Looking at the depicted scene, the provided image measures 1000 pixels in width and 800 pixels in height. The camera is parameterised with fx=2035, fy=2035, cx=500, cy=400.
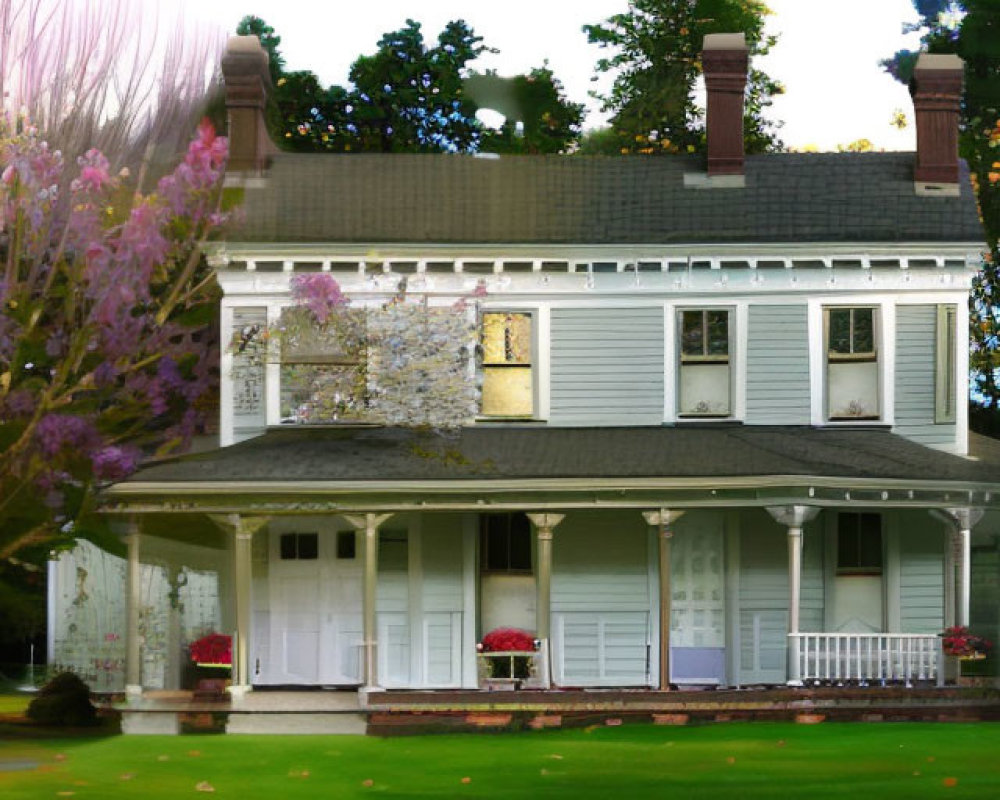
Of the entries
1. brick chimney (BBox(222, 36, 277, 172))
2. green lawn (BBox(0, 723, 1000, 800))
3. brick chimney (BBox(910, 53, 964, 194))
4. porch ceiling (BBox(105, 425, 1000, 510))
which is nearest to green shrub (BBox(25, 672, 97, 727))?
green lawn (BBox(0, 723, 1000, 800))

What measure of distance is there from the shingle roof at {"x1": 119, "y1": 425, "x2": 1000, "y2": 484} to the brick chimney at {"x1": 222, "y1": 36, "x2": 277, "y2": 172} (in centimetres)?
431

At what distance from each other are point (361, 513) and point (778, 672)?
20.0 ft

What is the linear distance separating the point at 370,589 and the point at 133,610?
10.4ft

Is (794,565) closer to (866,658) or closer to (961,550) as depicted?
(866,658)

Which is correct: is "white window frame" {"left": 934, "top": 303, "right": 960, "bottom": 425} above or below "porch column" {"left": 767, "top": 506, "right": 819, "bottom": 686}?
above

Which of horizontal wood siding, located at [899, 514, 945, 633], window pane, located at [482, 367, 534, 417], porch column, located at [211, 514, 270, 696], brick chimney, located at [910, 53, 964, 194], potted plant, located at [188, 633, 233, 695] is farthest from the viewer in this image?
brick chimney, located at [910, 53, 964, 194]

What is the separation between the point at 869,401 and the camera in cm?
2842

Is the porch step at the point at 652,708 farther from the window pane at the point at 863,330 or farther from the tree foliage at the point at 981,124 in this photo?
the tree foliage at the point at 981,124

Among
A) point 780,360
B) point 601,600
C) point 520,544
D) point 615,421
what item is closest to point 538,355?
point 615,421

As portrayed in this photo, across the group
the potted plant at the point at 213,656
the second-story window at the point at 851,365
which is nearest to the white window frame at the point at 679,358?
the second-story window at the point at 851,365

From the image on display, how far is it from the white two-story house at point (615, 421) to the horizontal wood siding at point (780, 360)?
4cm

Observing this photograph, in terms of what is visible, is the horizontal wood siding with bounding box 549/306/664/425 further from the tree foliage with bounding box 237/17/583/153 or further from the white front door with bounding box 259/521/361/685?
the tree foliage with bounding box 237/17/583/153

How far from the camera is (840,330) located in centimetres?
2842

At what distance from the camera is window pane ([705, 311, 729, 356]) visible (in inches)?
1120
